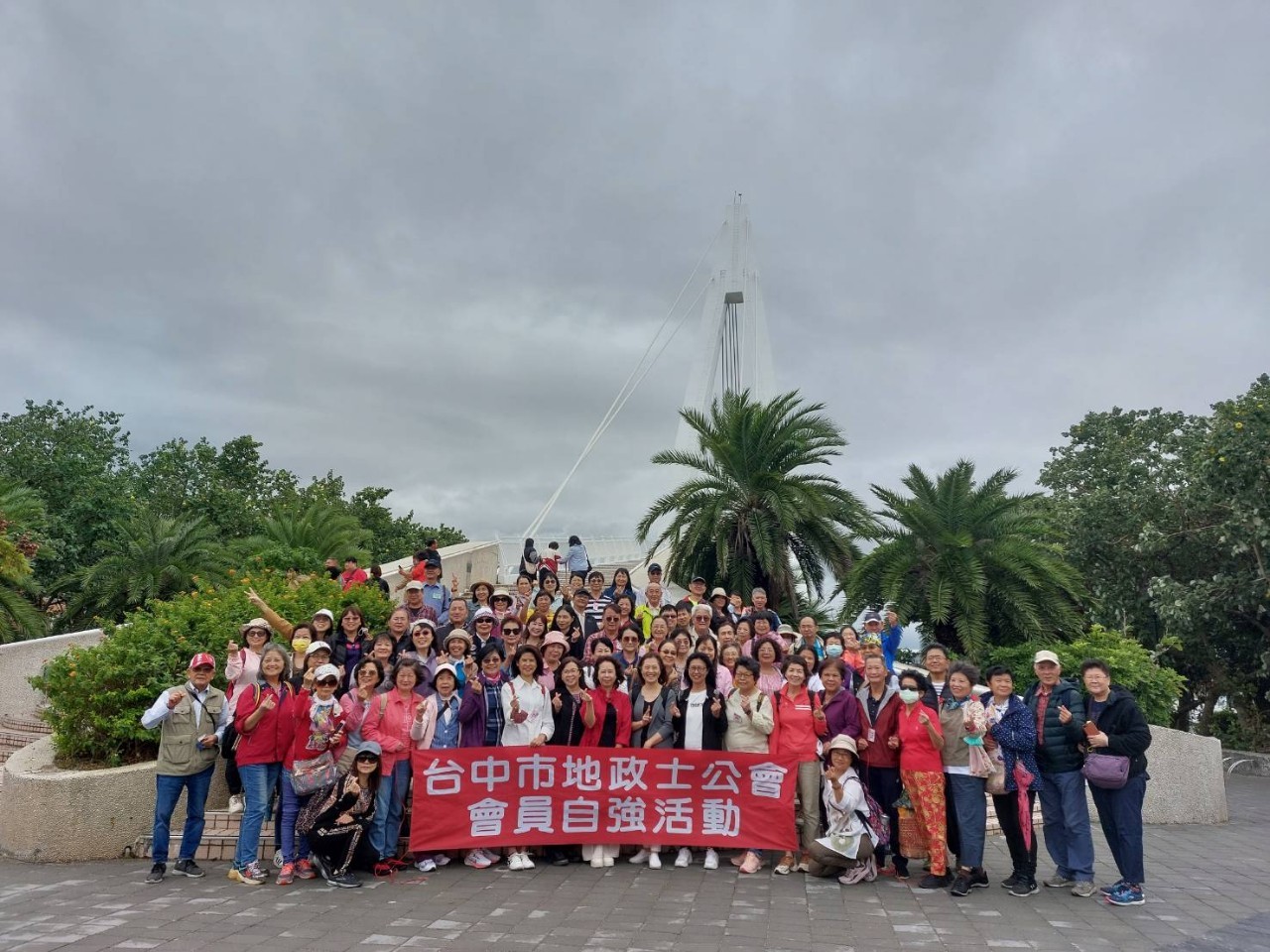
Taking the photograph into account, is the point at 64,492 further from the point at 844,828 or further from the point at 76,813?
the point at 844,828

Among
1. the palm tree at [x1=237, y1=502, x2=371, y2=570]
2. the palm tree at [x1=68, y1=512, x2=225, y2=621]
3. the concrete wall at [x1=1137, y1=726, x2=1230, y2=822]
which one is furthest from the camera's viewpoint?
the palm tree at [x1=237, y1=502, x2=371, y2=570]

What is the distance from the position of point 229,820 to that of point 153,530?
12253mm

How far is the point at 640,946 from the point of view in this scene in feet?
13.4

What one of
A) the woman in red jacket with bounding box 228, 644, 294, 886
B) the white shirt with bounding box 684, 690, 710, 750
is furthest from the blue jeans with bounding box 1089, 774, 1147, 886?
the woman in red jacket with bounding box 228, 644, 294, 886

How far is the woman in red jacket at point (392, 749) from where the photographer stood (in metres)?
5.43

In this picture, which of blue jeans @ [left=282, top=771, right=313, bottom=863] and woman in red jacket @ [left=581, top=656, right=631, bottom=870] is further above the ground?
woman in red jacket @ [left=581, top=656, right=631, bottom=870]

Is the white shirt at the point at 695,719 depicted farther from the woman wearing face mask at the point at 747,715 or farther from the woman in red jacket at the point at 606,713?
the woman in red jacket at the point at 606,713

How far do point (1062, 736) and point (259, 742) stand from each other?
5.02m

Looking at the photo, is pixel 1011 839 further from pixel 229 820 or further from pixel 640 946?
pixel 229 820

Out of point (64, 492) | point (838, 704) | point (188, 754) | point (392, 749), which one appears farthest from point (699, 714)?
point (64, 492)

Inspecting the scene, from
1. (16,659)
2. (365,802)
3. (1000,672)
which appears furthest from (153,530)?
(1000,672)

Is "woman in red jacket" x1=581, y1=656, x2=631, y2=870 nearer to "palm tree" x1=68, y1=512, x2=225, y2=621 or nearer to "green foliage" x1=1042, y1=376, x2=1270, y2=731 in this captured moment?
"green foliage" x1=1042, y1=376, x2=1270, y2=731

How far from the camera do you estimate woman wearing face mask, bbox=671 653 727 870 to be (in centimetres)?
583

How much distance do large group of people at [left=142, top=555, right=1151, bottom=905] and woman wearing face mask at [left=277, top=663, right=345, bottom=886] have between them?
0.04 feet
